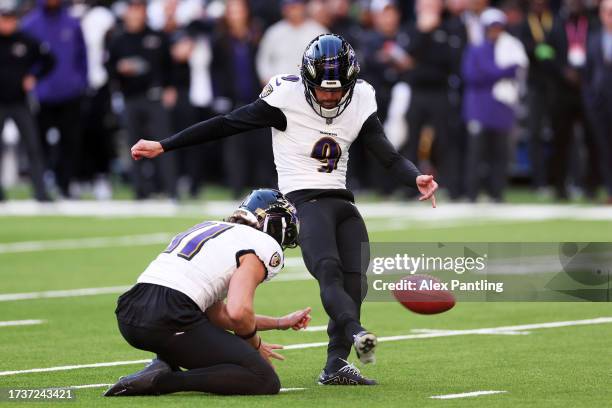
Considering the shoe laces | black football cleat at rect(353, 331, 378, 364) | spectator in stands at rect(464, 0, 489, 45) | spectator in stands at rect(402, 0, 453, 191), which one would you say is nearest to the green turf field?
the shoe laces

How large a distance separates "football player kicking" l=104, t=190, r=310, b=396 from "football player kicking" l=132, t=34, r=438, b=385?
2.05 ft

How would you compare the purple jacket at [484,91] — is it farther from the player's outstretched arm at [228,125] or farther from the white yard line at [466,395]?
the white yard line at [466,395]

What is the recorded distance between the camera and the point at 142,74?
2419 centimetres

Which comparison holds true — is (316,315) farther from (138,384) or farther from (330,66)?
(138,384)

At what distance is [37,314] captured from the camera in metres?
12.4

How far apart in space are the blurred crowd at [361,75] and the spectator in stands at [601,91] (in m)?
0.02

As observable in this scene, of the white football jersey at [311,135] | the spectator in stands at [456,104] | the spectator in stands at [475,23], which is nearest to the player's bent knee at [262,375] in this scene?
the white football jersey at [311,135]

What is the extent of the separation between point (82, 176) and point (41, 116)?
5.66 feet

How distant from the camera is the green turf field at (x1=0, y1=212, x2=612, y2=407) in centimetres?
848

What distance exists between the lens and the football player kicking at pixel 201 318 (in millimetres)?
8383

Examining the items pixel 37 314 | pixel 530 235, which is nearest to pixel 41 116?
pixel 530 235

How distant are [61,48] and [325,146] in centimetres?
1528

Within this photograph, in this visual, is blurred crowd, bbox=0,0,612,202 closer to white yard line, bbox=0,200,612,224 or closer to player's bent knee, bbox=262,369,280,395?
white yard line, bbox=0,200,612,224

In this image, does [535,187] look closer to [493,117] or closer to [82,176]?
[493,117]
